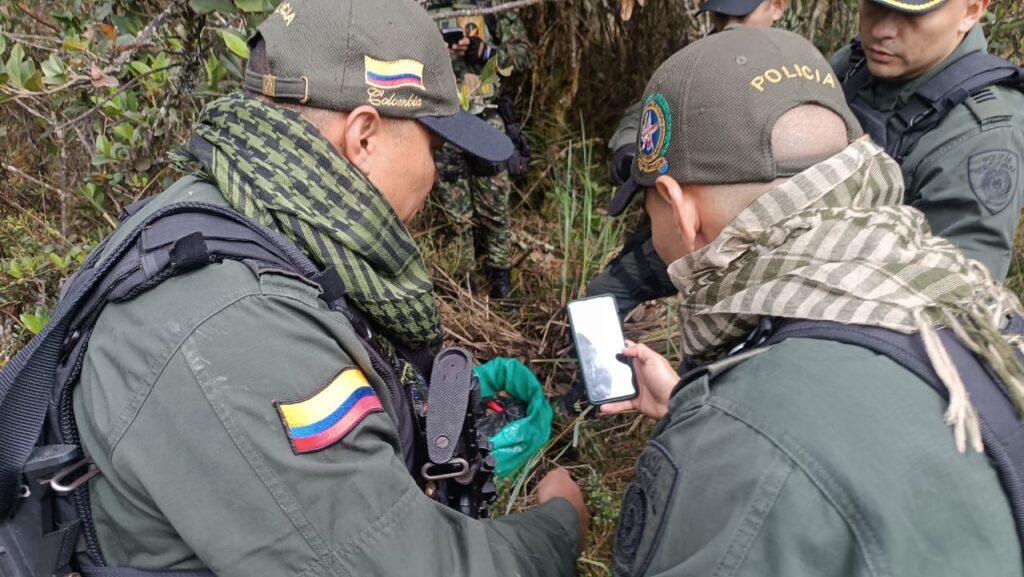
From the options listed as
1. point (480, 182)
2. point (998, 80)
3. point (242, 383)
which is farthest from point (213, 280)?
point (480, 182)

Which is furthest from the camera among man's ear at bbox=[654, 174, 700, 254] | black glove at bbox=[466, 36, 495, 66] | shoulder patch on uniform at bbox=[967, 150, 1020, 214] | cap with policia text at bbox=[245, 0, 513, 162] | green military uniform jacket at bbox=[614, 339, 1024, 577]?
black glove at bbox=[466, 36, 495, 66]

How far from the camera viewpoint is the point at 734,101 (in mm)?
1072

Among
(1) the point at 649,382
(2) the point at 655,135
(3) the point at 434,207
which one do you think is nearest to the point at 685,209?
(2) the point at 655,135

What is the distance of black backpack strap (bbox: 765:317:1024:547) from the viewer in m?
0.82

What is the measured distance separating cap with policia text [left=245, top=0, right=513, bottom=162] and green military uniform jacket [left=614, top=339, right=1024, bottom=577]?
A: 0.92m

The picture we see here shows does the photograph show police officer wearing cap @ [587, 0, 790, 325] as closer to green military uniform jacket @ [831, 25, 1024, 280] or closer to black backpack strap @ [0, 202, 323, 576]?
green military uniform jacket @ [831, 25, 1024, 280]

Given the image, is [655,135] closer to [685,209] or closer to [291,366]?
[685,209]

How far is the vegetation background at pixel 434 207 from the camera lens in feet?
6.97

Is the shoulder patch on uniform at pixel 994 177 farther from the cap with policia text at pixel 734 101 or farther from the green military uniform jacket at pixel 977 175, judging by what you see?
the cap with policia text at pixel 734 101

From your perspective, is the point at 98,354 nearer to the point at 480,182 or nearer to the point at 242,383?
the point at 242,383

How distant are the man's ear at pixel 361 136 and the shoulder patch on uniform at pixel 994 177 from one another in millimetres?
1874

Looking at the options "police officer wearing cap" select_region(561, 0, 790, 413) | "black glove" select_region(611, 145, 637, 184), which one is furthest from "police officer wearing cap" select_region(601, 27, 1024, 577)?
"black glove" select_region(611, 145, 637, 184)

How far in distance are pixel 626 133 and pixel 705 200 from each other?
7.44 feet

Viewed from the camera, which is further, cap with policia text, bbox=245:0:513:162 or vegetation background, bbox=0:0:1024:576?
vegetation background, bbox=0:0:1024:576
